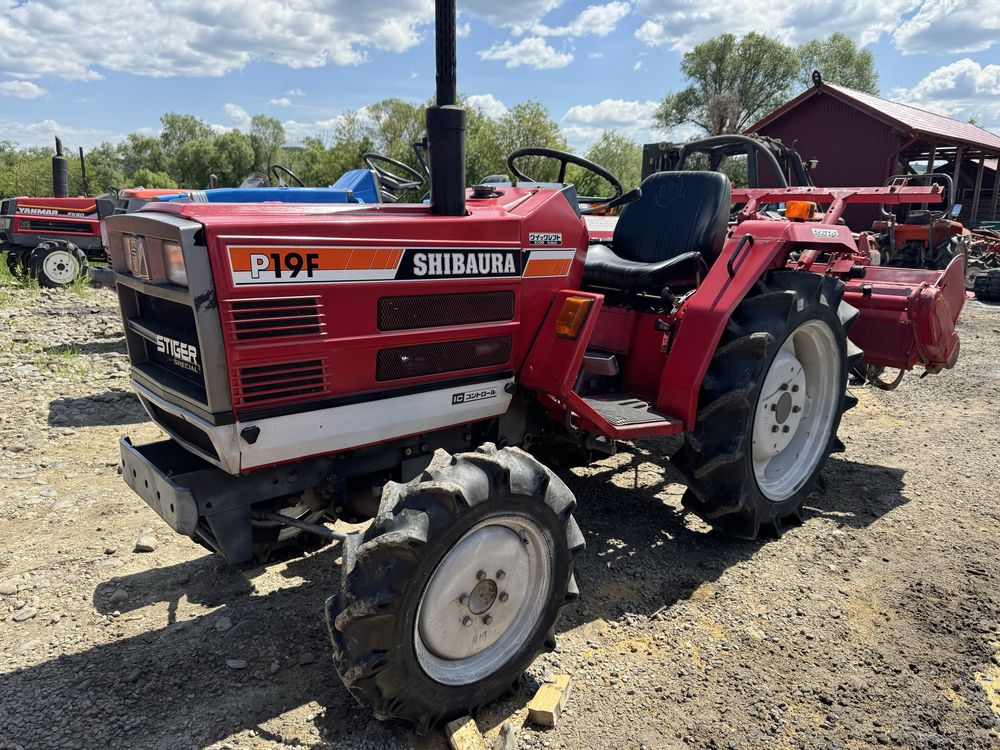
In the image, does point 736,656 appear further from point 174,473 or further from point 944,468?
point 944,468

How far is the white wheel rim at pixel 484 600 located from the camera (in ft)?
7.39

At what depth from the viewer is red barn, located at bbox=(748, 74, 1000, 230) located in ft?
58.9

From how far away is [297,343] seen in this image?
234cm

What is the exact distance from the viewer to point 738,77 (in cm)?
3962

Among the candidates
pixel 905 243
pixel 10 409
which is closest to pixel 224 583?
pixel 10 409

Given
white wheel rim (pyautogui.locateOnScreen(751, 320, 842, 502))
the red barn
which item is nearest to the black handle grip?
white wheel rim (pyautogui.locateOnScreen(751, 320, 842, 502))

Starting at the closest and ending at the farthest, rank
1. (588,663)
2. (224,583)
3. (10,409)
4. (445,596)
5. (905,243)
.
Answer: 1. (445,596)
2. (588,663)
3. (224,583)
4. (10,409)
5. (905,243)

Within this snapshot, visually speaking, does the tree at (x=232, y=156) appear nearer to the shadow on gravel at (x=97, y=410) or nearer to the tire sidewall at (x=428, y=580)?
the shadow on gravel at (x=97, y=410)

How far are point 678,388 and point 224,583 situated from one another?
7.18 feet

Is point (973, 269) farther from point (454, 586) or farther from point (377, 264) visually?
point (454, 586)

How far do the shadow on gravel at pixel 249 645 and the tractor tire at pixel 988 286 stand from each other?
10145 millimetres

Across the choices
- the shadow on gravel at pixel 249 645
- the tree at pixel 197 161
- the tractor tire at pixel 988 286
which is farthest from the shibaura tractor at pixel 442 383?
the tree at pixel 197 161

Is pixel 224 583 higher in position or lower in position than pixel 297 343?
lower

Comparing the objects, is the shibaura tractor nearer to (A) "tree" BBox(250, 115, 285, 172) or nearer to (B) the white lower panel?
(B) the white lower panel
